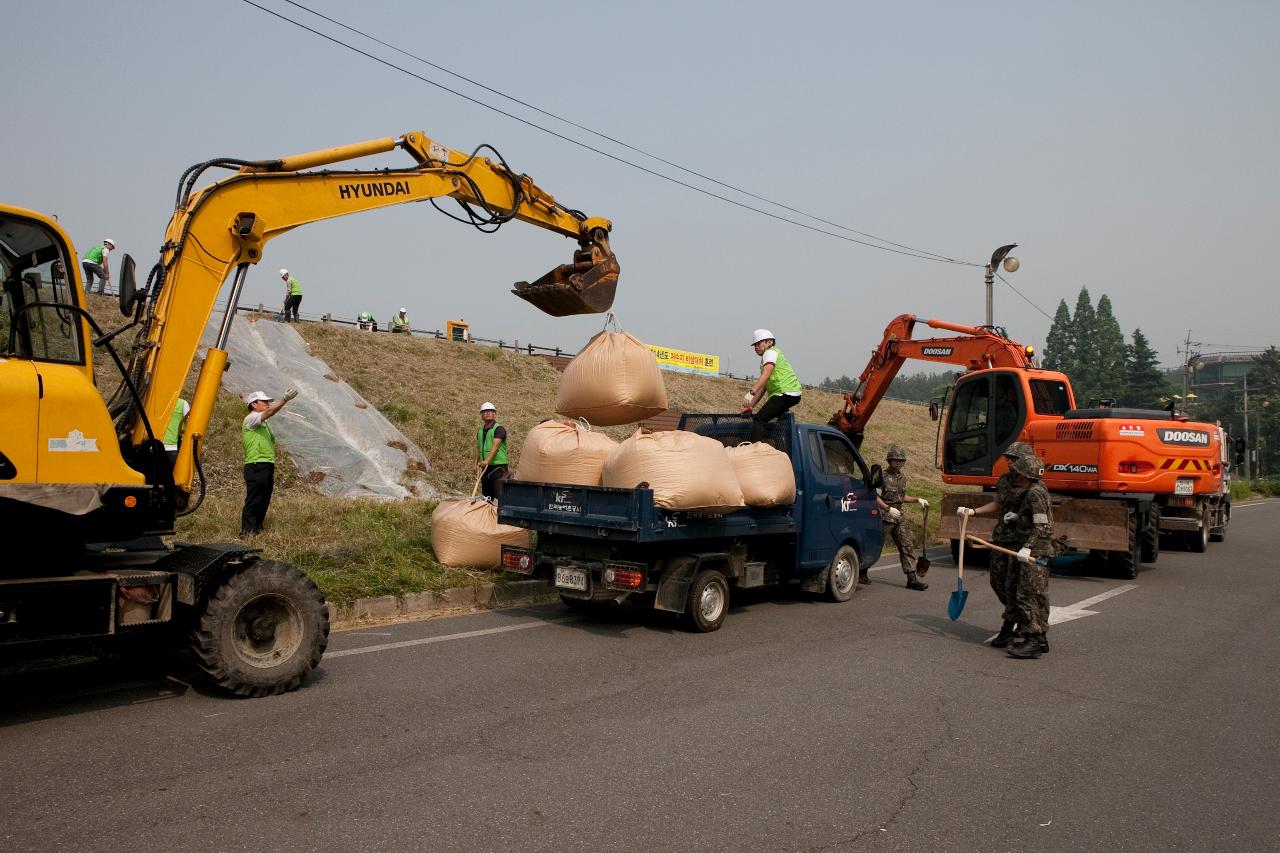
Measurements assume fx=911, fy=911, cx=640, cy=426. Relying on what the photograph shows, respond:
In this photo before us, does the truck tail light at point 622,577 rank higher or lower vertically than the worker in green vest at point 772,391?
lower

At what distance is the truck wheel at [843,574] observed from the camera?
9.51 m

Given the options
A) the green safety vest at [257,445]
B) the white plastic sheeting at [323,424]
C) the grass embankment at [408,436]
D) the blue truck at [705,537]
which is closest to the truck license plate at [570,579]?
the blue truck at [705,537]

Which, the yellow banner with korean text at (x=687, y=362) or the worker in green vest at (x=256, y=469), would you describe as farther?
the yellow banner with korean text at (x=687, y=362)

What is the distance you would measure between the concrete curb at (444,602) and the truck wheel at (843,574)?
289 cm

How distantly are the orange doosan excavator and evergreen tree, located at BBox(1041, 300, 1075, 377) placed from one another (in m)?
106

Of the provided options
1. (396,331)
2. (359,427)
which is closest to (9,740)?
(359,427)

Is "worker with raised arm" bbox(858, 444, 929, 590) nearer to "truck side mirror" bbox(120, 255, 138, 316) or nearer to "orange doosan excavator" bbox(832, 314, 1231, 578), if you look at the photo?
"orange doosan excavator" bbox(832, 314, 1231, 578)

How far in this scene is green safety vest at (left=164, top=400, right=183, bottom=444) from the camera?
5.94 meters

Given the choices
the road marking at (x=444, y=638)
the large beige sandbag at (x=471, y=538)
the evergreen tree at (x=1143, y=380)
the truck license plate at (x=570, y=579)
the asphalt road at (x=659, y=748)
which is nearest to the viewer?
the asphalt road at (x=659, y=748)

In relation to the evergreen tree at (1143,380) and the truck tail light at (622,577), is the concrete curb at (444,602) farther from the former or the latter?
the evergreen tree at (1143,380)

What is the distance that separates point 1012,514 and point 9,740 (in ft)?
23.6

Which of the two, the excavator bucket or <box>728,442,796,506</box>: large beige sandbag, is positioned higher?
the excavator bucket

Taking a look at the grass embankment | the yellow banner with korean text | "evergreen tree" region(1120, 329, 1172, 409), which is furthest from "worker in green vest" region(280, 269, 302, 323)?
"evergreen tree" region(1120, 329, 1172, 409)

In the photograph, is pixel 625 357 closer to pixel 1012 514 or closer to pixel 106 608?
pixel 1012 514
